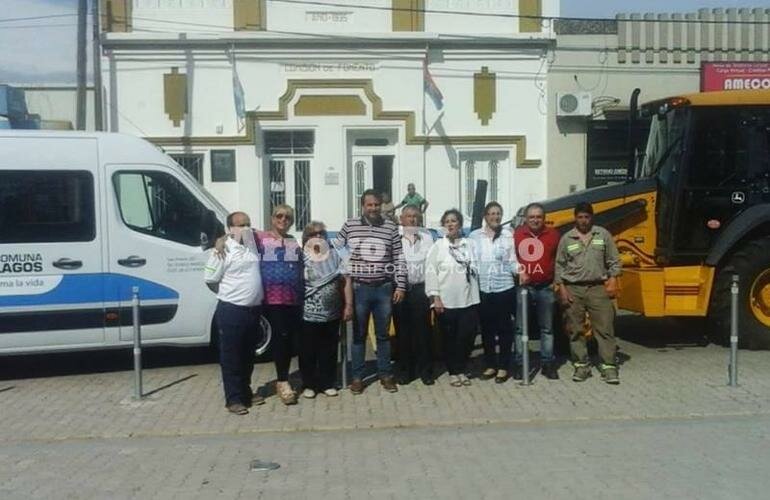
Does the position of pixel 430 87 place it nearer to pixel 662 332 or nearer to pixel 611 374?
pixel 662 332

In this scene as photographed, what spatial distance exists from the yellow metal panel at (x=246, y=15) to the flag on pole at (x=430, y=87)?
3284mm

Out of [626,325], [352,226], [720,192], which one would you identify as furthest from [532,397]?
[626,325]

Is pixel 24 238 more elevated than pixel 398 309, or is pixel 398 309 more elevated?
pixel 24 238

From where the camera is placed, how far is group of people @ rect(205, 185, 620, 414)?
8.48 meters

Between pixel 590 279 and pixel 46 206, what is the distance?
5463 millimetres

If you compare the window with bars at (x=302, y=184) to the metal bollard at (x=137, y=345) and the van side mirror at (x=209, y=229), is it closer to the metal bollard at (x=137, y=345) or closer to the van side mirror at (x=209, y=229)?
the van side mirror at (x=209, y=229)

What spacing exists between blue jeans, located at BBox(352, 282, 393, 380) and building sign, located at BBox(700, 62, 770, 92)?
13330 mm

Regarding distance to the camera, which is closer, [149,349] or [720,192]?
[720,192]

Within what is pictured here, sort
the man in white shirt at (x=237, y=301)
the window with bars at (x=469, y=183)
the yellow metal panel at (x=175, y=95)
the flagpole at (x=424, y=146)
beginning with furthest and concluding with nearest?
the window with bars at (x=469, y=183) → the flagpole at (x=424, y=146) → the yellow metal panel at (x=175, y=95) → the man in white shirt at (x=237, y=301)

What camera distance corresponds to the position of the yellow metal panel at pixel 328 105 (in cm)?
1902

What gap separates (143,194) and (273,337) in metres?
2.42

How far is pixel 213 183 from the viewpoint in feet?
62.8

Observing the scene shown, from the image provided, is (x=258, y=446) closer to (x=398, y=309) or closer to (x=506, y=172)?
(x=398, y=309)

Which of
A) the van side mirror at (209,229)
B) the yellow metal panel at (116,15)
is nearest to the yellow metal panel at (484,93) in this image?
the yellow metal panel at (116,15)
